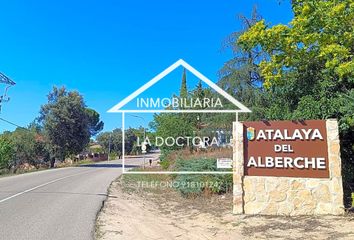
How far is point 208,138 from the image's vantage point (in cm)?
2370

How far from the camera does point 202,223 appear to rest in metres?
9.95

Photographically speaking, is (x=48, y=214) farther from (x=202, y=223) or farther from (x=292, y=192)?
(x=292, y=192)

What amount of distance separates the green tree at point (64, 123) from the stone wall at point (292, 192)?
3490 cm

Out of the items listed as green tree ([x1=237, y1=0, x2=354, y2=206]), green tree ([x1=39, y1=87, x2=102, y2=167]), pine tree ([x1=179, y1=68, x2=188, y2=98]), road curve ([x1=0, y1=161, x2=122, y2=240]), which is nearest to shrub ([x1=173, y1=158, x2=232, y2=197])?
green tree ([x1=237, y1=0, x2=354, y2=206])

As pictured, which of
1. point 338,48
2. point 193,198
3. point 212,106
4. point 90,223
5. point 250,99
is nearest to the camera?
point 90,223

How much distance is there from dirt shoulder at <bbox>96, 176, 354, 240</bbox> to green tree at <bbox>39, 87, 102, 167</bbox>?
31.2 meters

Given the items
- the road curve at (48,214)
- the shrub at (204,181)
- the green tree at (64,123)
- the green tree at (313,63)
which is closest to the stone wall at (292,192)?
the green tree at (313,63)

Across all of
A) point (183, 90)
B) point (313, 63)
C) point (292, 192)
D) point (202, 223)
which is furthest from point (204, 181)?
point (183, 90)

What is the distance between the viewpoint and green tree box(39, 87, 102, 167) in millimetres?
42312

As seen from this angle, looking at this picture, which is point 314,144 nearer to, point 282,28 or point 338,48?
point 338,48

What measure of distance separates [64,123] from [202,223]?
117 feet

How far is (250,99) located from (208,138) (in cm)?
555

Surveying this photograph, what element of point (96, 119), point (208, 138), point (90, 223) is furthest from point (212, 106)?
point (96, 119)

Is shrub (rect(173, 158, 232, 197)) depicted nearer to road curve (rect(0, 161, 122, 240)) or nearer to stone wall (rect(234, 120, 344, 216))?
stone wall (rect(234, 120, 344, 216))
